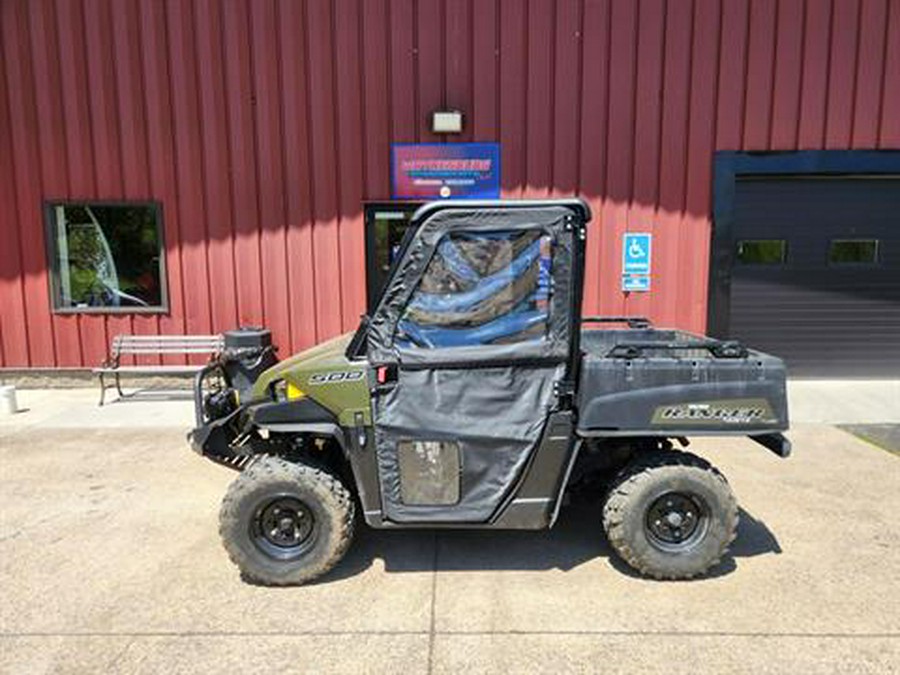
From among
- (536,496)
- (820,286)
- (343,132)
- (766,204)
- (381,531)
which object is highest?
(343,132)

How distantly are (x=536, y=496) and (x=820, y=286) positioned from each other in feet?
21.9

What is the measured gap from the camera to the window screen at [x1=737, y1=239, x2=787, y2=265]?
316 inches

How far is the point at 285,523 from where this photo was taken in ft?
10.9

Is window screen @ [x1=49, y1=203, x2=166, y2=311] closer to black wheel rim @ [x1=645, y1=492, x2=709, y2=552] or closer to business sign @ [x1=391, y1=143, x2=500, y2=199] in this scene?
business sign @ [x1=391, y1=143, x2=500, y2=199]

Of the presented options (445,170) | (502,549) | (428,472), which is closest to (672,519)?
(502,549)

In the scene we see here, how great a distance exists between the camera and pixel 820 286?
8070 mm

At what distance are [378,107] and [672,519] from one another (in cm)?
610

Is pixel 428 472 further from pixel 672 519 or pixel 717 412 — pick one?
pixel 717 412

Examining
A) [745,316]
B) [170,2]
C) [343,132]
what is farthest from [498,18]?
[745,316]

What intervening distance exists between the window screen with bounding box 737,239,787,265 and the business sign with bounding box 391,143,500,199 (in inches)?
128

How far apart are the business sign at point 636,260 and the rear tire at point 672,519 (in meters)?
4.83

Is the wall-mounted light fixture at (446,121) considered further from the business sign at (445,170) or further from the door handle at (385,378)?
the door handle at (385,378)

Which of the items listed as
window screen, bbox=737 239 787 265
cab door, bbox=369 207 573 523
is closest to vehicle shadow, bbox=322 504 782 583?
cab door, bbox=369 207 573 523

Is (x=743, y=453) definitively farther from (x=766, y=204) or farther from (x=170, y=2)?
(x=170, y=2)
